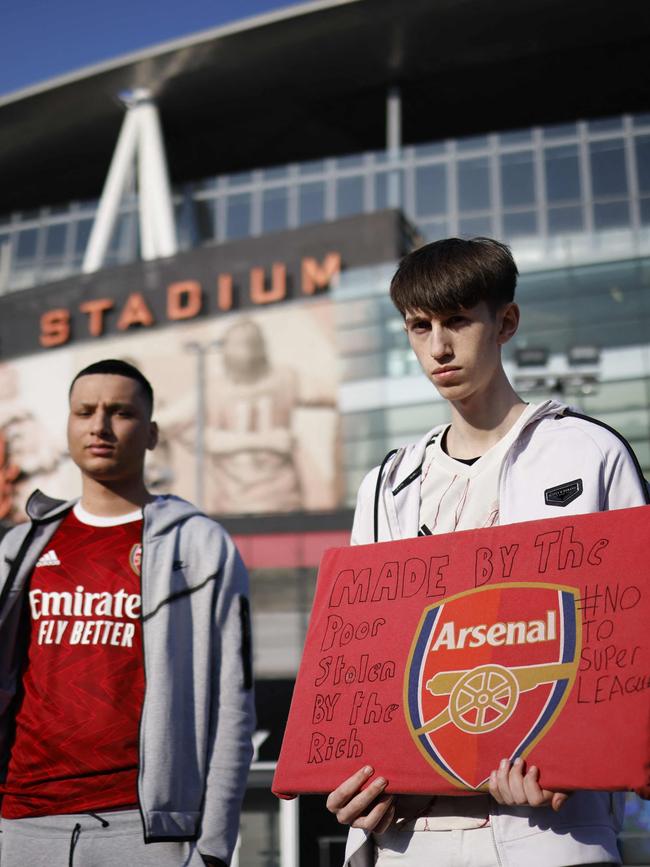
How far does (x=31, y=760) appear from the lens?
3000mm

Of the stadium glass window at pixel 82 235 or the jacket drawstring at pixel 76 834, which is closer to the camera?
the jacket drawstring at pixel 76 834

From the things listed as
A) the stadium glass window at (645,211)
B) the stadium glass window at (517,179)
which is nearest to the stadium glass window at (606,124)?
the stadium glass window at (517,179)

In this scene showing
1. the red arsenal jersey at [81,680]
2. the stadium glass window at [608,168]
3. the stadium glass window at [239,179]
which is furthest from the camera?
the stadium glass window at [239,179]

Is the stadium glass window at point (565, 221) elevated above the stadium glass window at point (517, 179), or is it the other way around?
the stadium glass window at point (517, 179)

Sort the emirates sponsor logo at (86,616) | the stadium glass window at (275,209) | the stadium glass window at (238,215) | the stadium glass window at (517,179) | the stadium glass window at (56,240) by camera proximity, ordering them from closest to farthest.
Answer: the emirates sponsor logo at (86,616)
the stadium glass window at (517,179)
the stadium glass window at (275,209)
the stadium glass window at (238,215)
the stadium glass window at (56,240)

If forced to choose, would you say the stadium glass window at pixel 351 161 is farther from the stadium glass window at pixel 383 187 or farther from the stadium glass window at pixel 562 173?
the stadium glass window at pixel 562 173

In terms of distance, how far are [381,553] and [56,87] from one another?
1430 inches

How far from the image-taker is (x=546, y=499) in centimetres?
223

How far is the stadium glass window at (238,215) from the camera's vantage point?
119ft

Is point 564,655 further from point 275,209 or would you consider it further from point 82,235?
point 82,235

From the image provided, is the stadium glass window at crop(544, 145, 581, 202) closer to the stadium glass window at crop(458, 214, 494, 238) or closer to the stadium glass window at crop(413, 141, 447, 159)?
the stadium glass window at crop(458, 214, 494, 238)

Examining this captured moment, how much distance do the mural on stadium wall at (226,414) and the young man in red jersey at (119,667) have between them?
975 inches

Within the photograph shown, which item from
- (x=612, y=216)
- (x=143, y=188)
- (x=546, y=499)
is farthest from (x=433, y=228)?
(x=546, y=499)

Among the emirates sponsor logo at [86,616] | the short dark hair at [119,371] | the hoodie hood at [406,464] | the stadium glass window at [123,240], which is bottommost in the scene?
the emirates sponsor logo at [86,616]
